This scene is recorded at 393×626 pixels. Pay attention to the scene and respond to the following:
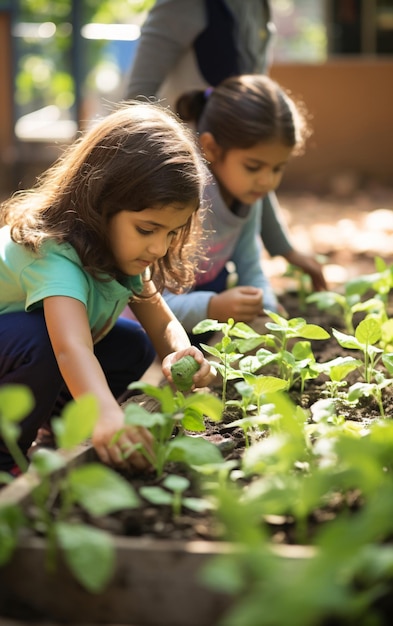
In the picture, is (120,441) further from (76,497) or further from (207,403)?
(76,497)

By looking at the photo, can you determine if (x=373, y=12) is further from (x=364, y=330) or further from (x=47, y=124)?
(x=364, y=330)

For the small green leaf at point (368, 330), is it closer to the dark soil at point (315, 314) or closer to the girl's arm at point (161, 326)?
the dark soil at point (315, 314)

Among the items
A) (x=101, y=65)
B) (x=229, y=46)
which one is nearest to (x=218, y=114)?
(x=229, y=46)

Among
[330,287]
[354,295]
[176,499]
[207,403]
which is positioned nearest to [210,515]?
[176,499]

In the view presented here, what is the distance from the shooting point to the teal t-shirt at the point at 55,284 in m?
2.04

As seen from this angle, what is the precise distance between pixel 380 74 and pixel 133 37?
8.20 ft

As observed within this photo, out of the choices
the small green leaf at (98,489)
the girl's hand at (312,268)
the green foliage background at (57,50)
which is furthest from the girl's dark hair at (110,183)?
the green foliage background at (57,50)

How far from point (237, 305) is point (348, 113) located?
6.31 m

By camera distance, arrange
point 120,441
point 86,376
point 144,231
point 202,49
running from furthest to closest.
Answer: point 202,49, point 144,231, point 86,376, point 120,441

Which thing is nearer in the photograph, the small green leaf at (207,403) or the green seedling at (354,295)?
the small green leaf at (207,403)

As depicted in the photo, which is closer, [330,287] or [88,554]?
[88,554]

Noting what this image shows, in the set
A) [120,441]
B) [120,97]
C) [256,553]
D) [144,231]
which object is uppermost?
[256,553]

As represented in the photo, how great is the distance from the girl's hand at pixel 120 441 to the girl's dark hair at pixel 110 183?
0.55 m

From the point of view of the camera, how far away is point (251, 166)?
119 inches
